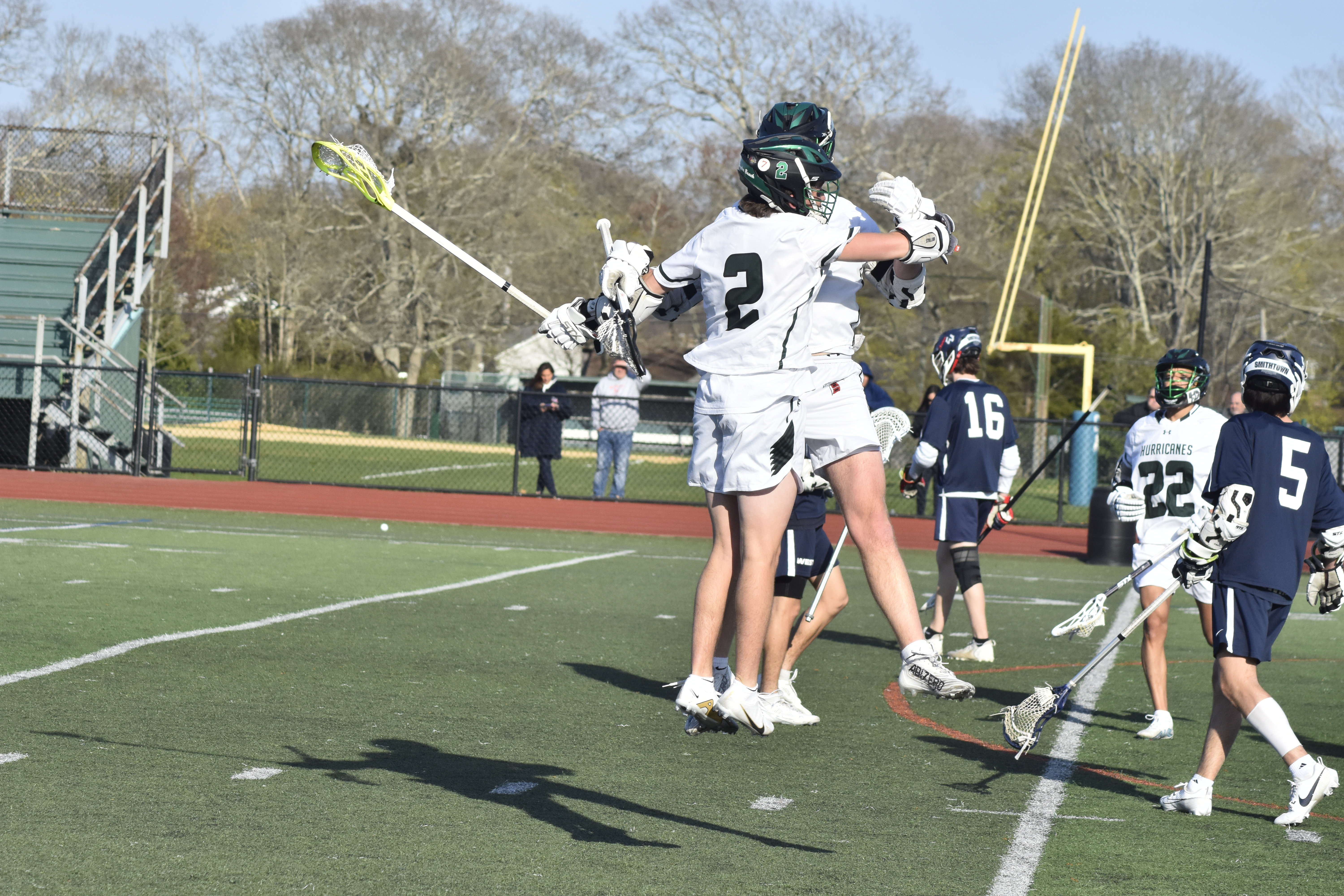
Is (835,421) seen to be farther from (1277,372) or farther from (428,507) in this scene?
(428,507)

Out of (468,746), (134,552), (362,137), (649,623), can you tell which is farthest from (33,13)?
(468,746)

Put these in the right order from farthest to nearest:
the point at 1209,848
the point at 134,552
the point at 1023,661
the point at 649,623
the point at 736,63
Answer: the point at 736,63 < the point at 134,552 < the point at 649,623 < the point at 1023,661 < the point at 1209,848

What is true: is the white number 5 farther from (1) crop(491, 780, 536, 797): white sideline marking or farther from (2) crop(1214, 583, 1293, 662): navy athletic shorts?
(1) crop(491, 780, 536, 797): white sideline marking

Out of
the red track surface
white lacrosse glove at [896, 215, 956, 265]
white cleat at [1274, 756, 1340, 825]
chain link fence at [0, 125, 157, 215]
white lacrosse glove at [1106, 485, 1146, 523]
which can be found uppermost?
chain link fence at [0, 125, 157, 215]

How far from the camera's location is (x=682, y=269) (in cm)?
468

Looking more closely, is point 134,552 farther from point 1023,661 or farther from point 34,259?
point 34,259

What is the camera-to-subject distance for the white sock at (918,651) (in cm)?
463

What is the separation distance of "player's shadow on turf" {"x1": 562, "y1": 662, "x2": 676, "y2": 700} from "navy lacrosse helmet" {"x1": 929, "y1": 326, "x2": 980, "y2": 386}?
2.58 metres

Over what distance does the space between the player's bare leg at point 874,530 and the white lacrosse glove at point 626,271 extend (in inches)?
36.3

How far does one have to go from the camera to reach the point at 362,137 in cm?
4375

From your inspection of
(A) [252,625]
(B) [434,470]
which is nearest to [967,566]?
(A) [252,625]

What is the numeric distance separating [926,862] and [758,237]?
6.45ft

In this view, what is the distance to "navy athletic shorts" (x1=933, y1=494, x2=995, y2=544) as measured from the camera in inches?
356

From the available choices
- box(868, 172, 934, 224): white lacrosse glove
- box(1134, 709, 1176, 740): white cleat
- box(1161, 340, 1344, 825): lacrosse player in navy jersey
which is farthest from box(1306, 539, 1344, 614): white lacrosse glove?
box(868, 172, 934, 224): white lacrosse glove
